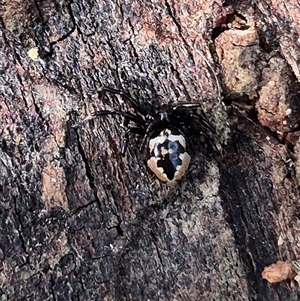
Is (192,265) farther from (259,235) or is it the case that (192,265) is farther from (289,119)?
(289,119)

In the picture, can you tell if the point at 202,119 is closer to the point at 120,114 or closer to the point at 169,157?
the point at 169,157

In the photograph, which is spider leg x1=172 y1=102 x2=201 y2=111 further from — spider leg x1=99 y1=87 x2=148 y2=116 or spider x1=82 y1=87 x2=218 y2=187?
spider leg x1=99 y1=87 x2=148 y2=116

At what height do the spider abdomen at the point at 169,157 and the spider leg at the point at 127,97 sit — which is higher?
the spider leg at the point at 127,97

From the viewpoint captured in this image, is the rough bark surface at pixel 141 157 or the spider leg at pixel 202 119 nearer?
the rough bark surface at pixel 141 157

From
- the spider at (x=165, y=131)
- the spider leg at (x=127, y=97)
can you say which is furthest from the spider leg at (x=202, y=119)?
the spider leg at (x=127, y=97)

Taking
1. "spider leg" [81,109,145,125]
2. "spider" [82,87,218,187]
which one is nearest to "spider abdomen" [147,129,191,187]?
"spider" [82,87,218,187]

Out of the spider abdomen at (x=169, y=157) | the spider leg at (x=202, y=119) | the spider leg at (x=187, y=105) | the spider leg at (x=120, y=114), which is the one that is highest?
the spider leg at (x=120, y=114)

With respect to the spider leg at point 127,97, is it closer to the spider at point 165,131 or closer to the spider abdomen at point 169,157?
the spider at point 165,131

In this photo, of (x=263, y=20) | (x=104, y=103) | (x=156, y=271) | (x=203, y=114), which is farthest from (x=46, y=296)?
(x=263, y=20)
